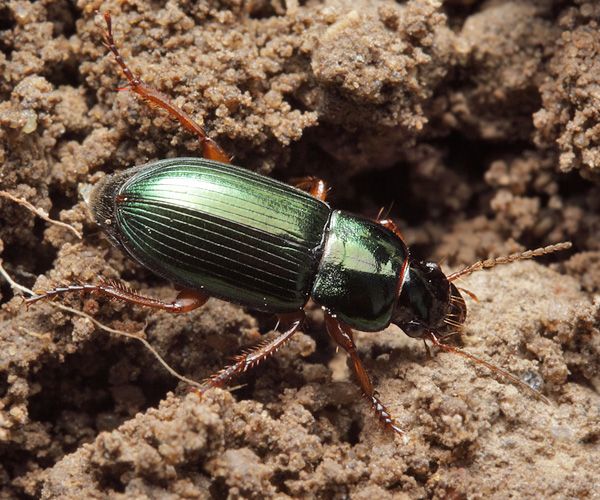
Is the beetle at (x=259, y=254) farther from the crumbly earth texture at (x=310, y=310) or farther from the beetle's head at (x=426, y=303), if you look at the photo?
the crumbly earth texture at (x=310, y=310)

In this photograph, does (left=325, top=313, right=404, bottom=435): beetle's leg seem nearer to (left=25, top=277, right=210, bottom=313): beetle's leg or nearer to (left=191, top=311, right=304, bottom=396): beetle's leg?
(left=191, top=311, right=304, bottom=396): beetle's leg

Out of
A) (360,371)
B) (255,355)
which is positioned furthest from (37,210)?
(360,371)

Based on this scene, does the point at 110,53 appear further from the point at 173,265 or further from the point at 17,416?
the point at 17,416

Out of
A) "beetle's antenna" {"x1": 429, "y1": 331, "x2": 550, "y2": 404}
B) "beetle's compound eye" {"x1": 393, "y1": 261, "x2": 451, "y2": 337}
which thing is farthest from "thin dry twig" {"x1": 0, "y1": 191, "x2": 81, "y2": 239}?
"beetle's antenna" {"x1": 429, "y1": 331, "x2": 550, "y2": 404}

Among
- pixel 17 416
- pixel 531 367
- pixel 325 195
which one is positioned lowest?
pixel 17 416

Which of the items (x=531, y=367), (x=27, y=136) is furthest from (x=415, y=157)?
(x=27, y=136)

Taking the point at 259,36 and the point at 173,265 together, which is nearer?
the point at 173,265

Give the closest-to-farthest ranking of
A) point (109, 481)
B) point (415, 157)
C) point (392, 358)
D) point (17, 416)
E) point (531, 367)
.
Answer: point (109, 481) < point (17, 416) < point (531, 367) < point (392, 358) < point (415, 157)
